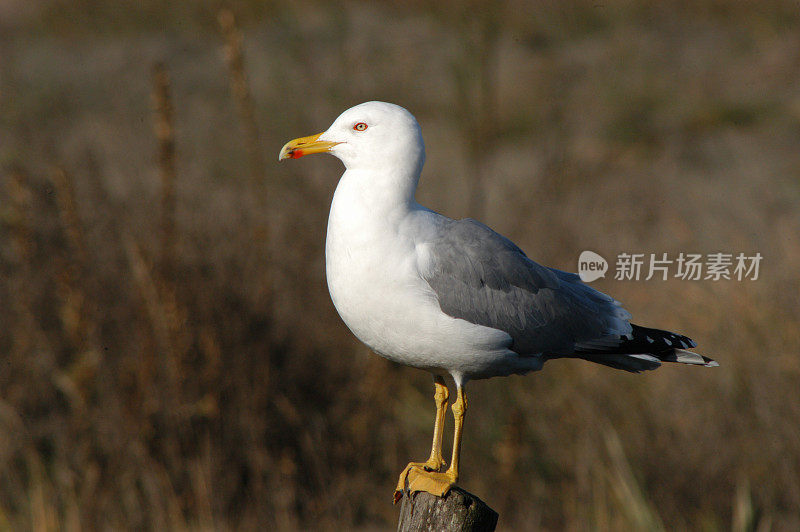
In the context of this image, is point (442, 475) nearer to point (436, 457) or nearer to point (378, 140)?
point (436, 457)

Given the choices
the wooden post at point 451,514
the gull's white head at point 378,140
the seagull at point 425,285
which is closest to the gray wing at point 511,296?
the seagull at point 425,285

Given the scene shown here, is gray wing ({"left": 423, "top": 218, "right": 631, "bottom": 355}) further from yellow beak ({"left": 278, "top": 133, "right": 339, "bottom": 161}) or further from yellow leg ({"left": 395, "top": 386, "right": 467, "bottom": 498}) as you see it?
yellow beak ({"left": 278, "top": 133, "right": 339, "bottom": 161})

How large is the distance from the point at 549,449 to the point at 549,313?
354 cm

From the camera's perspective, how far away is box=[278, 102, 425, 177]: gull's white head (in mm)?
2061

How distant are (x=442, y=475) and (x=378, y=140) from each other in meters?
0.91

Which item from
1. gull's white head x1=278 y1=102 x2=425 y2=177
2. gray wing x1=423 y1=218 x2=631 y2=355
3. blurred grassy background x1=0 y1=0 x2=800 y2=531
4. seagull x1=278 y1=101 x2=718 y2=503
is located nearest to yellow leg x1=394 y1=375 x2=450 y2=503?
seagull x1=278 y1=101 x2=718 y2=503

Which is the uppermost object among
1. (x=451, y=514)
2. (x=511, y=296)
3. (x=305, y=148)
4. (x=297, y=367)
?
(x=305, y=148)

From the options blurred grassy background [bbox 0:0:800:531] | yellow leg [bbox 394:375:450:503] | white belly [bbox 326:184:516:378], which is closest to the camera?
white belly [bbox 326:184:516:378]

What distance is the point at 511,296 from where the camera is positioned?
218cm

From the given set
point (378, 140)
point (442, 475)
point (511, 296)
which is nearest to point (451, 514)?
point (442, 475)

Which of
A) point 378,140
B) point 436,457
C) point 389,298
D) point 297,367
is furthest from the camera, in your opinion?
point 297,367

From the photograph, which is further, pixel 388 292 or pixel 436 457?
pixel 436 457

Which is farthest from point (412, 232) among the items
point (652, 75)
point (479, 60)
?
point (652, 75)

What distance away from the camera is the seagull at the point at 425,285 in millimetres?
1939
